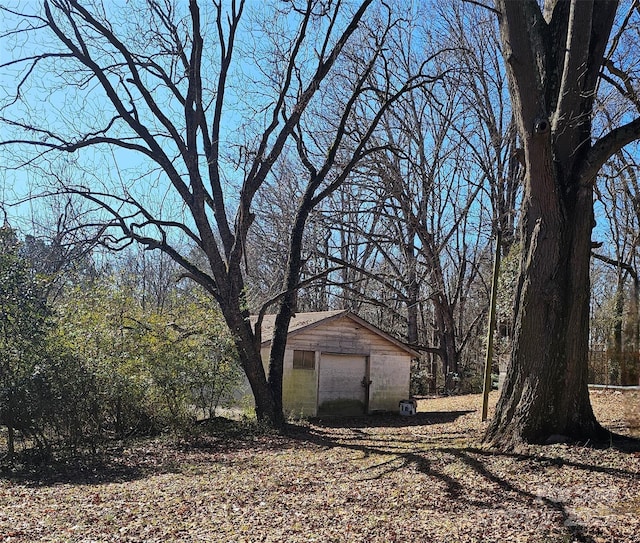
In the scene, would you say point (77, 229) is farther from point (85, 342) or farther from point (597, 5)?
point (597, 5)

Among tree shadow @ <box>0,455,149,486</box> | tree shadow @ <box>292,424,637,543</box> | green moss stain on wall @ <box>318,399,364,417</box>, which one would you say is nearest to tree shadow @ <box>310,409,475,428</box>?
green moss stain on wall @ <box>318,399,364,417</box>

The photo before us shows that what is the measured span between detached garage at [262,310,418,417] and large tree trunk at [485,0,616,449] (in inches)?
344

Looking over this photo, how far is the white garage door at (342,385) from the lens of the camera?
16578 millimetres

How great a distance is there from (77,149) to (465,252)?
16.5 m

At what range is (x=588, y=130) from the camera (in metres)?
7.76

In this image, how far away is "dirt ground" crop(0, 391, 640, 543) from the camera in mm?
4871

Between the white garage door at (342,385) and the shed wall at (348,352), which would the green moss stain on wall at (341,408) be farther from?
the shed wall at (348,352)

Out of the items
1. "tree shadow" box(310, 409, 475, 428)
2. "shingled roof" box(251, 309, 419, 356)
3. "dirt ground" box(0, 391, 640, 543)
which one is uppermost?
"shingled roof" box(251, 309, 419, 356)

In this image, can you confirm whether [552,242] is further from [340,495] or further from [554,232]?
[340,495]

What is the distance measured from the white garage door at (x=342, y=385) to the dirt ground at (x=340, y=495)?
6.92 meters

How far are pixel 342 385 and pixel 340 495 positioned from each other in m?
10.9

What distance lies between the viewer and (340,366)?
17.1 m

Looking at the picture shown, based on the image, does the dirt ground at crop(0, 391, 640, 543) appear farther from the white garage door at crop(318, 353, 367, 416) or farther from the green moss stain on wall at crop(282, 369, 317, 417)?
the white garage door at crop(318, 353, 367, 416)

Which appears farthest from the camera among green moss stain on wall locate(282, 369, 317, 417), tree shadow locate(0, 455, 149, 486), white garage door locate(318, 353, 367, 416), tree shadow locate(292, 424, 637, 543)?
white garage door locate(318, 353, 367, 416)
